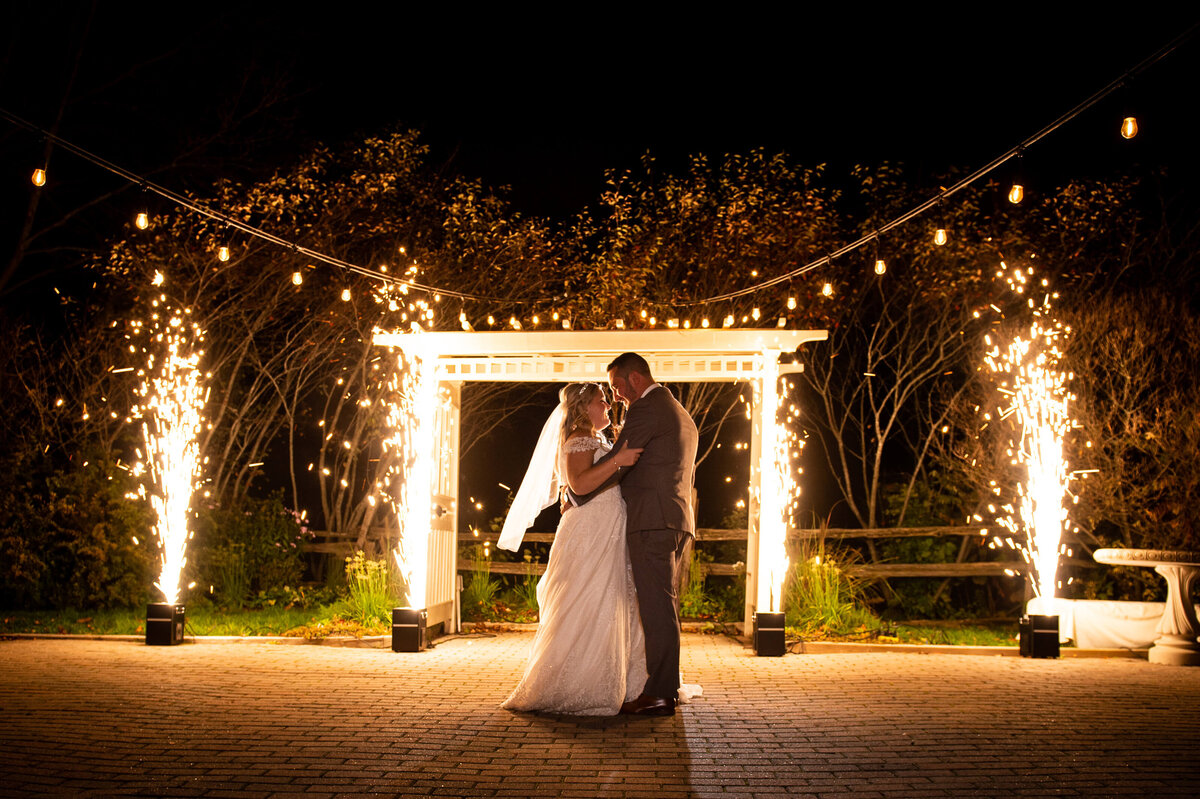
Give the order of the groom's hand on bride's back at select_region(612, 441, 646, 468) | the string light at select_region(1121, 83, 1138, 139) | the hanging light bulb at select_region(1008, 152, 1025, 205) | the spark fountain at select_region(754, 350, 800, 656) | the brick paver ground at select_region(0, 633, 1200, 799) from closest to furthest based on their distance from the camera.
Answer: the brick paver ground at select_region(0, 633, 1200, 799) → the string light at select_region(1121, 83, 1138, 139) → the groom's hand on bride's back at select_region(612, 441, 646, 468) → the hanging light bulb at select_region(1008, 152, 1025, 205) → the spark fountain at select_region(754, 350, 800, 656)

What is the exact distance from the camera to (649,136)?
50.0ft

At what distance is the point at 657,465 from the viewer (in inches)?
235

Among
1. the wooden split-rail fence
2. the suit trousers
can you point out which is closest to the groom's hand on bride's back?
the suit trousers

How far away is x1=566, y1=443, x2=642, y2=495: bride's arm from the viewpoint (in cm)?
592

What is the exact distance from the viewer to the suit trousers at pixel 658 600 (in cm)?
580

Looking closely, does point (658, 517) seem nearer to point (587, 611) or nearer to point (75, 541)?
point (587, 611)

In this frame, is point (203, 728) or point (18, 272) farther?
point (18, 272)

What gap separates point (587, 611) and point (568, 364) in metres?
3.50

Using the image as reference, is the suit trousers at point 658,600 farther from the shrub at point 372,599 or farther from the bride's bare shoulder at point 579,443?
the shrub at point 372,599

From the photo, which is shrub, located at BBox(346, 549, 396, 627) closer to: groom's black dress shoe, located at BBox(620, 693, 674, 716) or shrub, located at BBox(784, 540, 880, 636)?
shrub, located at BBox(784, 540, 880, 636)

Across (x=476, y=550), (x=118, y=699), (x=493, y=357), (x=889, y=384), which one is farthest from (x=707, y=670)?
(x=889, y=384)

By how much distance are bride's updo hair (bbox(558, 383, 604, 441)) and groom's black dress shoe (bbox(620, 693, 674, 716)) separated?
1.59 m

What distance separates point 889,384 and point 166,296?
9.22 meters

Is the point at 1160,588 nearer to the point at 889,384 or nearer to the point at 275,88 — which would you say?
the point at 889,384
